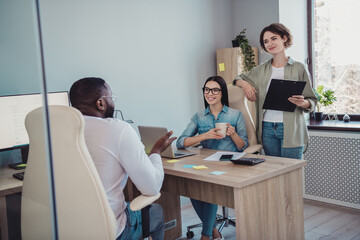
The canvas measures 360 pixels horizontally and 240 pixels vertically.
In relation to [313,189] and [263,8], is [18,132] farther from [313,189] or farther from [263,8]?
[263,8]

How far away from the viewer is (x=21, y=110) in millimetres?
1109

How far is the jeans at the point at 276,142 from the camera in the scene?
9.02 ft

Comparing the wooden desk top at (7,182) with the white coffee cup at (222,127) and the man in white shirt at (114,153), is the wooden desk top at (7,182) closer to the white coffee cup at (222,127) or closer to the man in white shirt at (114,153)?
the man in white shirt at (114,153)

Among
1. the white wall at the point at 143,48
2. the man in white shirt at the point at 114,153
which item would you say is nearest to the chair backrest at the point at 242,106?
the white wall at the point at 143,48

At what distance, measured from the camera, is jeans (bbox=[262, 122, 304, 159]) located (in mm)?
2748

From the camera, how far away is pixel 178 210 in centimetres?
317

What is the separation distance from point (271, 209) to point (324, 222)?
1.41 meters

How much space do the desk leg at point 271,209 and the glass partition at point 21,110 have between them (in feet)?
3.51

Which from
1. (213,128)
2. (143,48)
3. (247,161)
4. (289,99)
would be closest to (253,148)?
(213,128)

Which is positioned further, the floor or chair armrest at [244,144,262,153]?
the floor

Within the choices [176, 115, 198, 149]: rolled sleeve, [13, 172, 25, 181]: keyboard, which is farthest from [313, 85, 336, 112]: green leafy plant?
[13, 172, 25, 181]: keyboard

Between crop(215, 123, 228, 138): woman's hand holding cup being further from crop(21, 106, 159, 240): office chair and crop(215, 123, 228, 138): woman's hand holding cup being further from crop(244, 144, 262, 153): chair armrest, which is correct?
crop(21, 106, 159, 240): office chair

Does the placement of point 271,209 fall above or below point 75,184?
below

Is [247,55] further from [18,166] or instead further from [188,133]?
[18,166]
